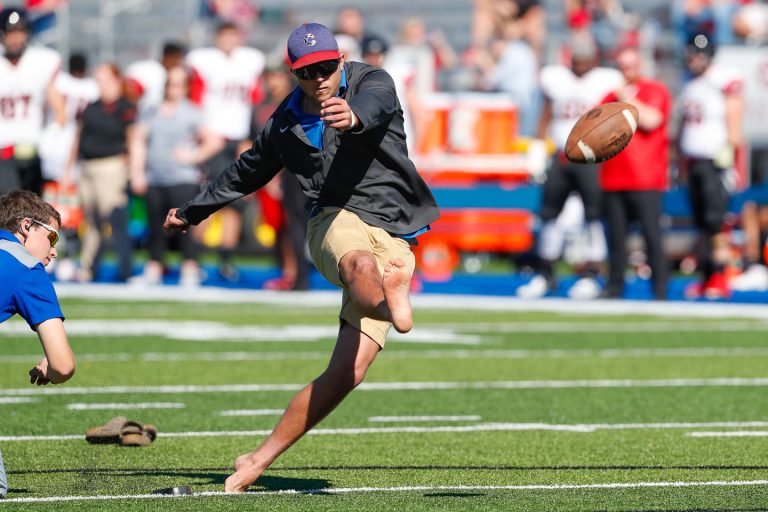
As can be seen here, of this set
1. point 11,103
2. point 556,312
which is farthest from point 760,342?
point 11,103

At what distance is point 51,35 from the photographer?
26.8m

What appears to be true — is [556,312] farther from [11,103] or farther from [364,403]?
[364,403]

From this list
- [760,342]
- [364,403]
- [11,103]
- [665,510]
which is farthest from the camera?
[11,103]

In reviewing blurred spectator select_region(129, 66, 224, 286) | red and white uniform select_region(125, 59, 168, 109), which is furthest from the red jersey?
red and white uniform select_region(125, 59, 168, 109)

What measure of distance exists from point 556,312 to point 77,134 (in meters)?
5.53

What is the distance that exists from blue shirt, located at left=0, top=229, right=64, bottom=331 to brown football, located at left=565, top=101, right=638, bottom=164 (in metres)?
2.28

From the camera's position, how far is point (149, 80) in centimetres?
1811

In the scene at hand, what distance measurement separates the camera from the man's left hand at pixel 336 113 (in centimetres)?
527

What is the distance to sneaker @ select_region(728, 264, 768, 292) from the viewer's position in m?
16.3

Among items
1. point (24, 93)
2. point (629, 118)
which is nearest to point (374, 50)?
point (24, 93)

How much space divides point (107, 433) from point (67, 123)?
1121 cm

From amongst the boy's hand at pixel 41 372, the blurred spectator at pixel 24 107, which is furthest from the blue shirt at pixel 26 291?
the blurred spectator at pixel 24 107

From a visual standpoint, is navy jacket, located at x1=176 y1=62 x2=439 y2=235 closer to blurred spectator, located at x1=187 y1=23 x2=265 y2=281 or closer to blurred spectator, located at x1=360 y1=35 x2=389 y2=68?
blurred spectator, located at x1=360 y1=35 x2=389 y2=68

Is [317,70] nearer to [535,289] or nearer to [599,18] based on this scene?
[535,289]
